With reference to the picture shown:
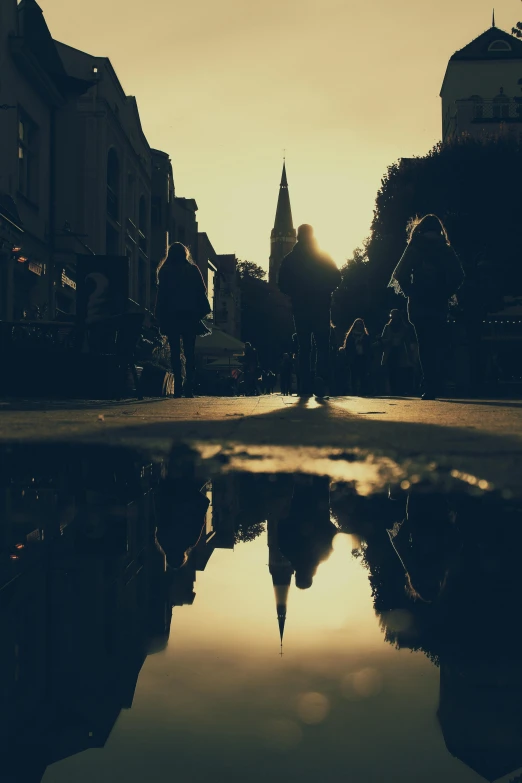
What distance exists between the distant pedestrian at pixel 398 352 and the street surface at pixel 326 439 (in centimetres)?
1202

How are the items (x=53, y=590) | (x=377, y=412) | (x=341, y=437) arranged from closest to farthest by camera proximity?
1. (x=53, y=590)
2. (x=341, y=437)
3. (x=377, y=412)

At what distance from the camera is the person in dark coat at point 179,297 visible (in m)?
14.0

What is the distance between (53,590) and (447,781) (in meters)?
0.81

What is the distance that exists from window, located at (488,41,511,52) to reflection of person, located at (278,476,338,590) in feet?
260

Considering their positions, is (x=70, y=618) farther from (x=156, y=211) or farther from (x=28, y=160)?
(x=156, y=211)

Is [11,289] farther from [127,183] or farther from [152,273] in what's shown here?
[152,273]

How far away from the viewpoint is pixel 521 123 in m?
71.0

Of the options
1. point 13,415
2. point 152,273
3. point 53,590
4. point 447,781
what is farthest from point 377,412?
point 152,273

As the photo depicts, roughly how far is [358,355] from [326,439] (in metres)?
15.2

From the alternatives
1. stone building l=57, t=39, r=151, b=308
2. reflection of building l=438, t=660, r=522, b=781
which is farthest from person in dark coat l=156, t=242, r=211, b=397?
stone building l=57, t=39, r=151, b=308

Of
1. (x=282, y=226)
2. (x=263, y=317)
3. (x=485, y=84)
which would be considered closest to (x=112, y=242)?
(x=485, y=84)

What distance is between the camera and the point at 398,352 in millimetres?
20047

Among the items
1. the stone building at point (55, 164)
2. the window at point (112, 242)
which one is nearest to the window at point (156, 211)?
the stone building at point (55, 164)

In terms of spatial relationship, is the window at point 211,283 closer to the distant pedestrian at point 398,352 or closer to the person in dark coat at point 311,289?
the distant pedestrian at point 398,352
